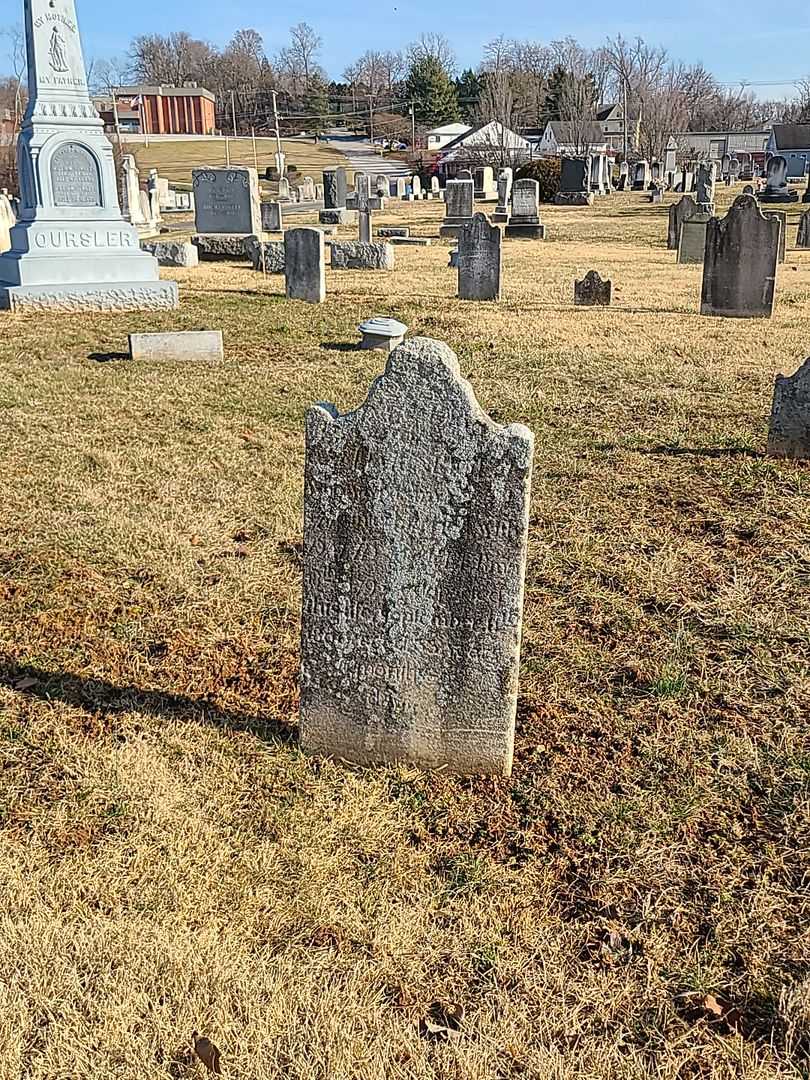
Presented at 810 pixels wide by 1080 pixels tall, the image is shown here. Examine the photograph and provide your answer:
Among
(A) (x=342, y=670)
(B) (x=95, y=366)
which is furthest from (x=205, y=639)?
(B) (x=95, y=366)

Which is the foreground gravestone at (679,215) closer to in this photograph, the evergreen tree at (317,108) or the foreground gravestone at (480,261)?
the foreground gravestone at (480,261)

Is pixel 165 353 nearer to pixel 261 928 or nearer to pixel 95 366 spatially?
pixel 95 366

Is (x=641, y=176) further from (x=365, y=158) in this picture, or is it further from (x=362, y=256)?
(x=362, y=256)

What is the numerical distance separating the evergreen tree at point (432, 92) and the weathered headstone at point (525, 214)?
7994 centimetres

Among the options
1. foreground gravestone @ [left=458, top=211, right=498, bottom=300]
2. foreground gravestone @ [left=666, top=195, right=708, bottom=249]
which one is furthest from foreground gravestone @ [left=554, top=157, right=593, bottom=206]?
foreground gravestone @ [left=458, top=211, right=498, bottom=300]

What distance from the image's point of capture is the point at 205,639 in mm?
4090

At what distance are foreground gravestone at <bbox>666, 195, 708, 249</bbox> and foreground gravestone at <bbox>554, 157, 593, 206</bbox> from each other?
2234 centimetres

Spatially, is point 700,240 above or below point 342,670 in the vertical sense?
above

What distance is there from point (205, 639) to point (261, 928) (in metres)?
1.80

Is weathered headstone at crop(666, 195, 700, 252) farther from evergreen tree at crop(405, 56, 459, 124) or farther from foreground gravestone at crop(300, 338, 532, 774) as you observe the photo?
evergreen tree at crop(405, 56, 459, 124)

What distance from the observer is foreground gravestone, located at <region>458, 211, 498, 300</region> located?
563 inches

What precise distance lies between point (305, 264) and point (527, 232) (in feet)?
46.8

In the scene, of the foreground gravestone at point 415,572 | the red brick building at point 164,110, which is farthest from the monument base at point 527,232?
the red brick building at point 164,110

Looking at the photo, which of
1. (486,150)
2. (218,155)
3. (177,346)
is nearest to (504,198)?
(177,346)
